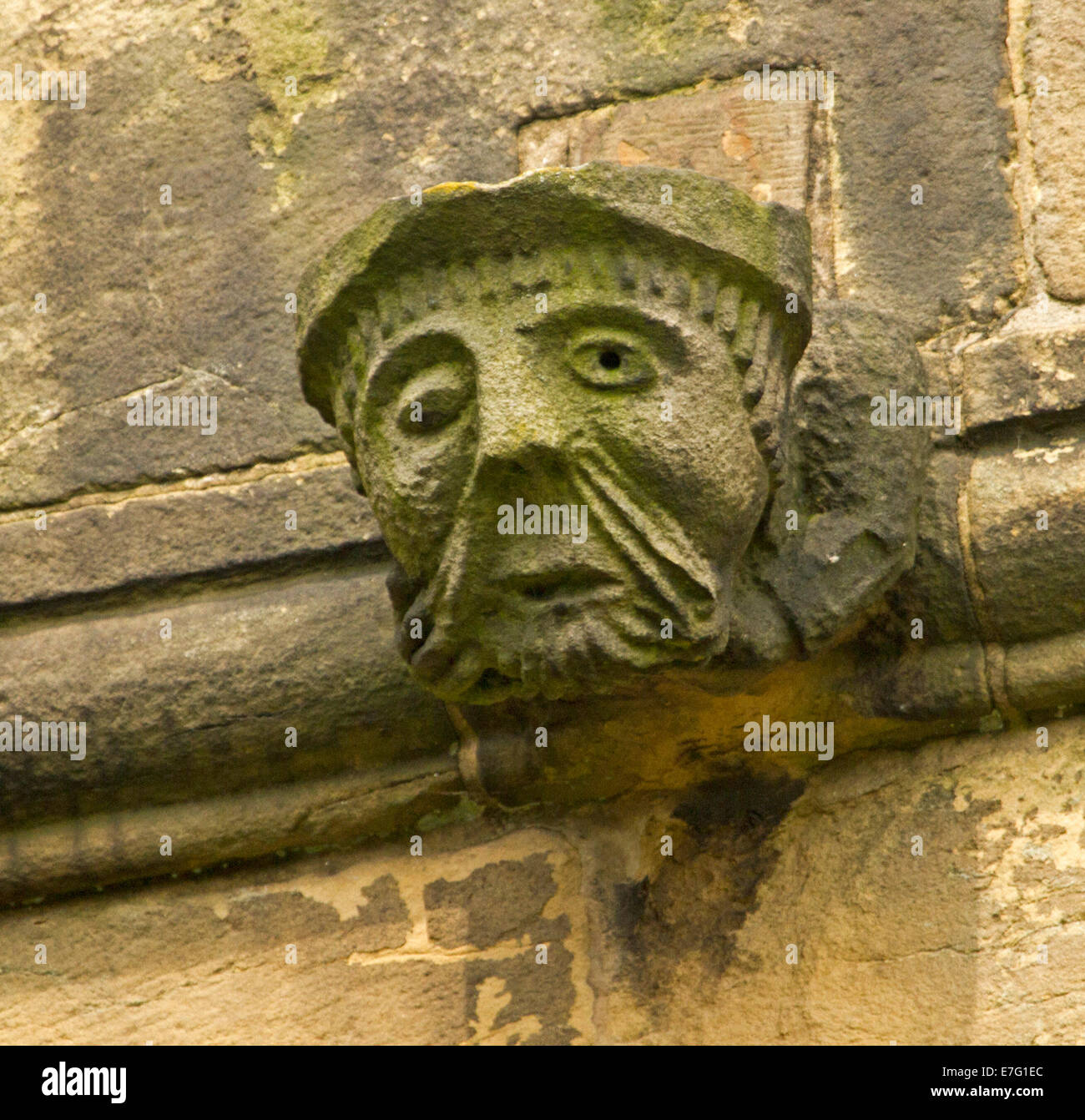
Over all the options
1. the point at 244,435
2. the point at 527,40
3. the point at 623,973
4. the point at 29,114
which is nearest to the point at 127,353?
the point at 244,435

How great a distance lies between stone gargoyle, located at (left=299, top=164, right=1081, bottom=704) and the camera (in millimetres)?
1886

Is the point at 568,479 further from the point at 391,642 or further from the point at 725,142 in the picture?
the point at 725,142

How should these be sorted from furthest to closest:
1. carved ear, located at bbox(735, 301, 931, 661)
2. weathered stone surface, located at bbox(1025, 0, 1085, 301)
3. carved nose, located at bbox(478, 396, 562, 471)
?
weathered stone surface, located at bbox(1025, 0, 1085, 301) → carved ear, located at bbox(735, 301, 931, 661) → carved nose, located at bbox(478, 396, 562, 471)

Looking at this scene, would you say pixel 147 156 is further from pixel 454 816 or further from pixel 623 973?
pixel 623 973

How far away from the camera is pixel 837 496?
2.16 meters

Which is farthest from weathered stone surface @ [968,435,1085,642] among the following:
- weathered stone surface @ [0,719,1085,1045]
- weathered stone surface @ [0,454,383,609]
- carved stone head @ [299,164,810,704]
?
weathered stone surface @ [0,454,383,609]

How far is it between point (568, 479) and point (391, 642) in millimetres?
568

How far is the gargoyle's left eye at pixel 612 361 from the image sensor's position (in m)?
1.90

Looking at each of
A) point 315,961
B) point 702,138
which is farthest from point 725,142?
point 315,961

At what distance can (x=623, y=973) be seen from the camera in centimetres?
228

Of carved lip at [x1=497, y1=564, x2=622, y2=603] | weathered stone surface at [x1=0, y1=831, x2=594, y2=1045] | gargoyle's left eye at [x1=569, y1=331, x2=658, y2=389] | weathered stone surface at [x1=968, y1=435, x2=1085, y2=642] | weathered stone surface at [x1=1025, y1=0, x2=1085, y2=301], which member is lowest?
weathered stone surface at [x1=0, y1=831, x2=594, y2=1045]

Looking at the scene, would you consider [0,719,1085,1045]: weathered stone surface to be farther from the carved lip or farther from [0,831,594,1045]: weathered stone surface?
the carved lip

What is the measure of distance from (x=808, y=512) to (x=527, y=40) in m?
Answer: 0.91
